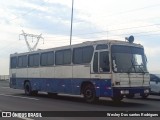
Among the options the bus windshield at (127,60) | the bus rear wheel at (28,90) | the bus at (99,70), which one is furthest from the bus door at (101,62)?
the bus rear wheel at (28,90)

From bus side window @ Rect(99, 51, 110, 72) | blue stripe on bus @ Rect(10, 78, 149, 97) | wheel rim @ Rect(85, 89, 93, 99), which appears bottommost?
wheel rim @ Rect(85, 89, 93, 99)

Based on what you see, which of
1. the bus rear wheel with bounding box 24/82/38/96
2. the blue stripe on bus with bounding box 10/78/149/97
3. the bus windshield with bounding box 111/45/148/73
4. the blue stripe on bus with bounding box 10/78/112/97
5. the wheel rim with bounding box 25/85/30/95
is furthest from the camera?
the wheel rim with bounding box 25/85/30/95

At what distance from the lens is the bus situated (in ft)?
62.6

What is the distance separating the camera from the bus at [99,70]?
19094mm

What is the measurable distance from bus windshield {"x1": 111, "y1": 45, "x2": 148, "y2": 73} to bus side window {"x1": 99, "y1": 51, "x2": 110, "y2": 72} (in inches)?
13.3

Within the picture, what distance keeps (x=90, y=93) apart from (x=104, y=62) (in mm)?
1966

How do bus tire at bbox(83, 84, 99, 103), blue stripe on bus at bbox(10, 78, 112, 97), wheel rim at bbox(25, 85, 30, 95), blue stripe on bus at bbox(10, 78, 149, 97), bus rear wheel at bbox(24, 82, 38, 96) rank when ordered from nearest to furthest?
blue stripe on bus at bbox(10, 78, 149, 97), blue stripe on bus at bbox(10, 78, 112, 97), bus tire at bbox(83, 84, 99, 103), bus rear wheel at bbox(24, 82, 38, 96), wheel rim at bbox(25, 85, 30, 95)

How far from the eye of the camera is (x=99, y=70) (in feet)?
64.9

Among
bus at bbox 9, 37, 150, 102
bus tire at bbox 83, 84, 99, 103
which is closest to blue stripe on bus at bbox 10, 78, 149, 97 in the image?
bus at bbox 9, 37, 150, 102

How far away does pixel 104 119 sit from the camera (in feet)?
44.0

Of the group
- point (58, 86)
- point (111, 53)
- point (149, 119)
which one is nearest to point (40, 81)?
point (58, 86)

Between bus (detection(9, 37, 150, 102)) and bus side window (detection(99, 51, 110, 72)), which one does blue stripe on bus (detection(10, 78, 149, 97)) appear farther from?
bus side window (detection(99, 51, 110, 72))

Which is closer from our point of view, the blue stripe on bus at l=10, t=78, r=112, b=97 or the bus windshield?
the bus windshield

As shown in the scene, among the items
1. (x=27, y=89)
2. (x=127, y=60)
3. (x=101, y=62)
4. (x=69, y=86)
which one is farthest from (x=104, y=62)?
(x=27, y=89)
